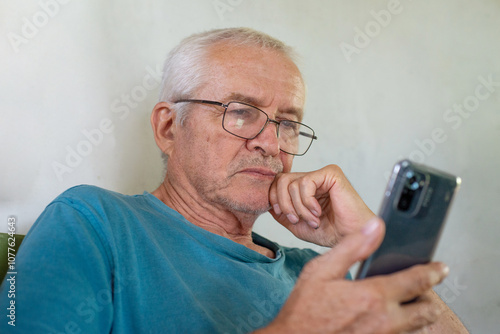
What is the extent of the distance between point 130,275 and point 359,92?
1.26m

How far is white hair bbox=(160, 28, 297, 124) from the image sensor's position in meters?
1.29

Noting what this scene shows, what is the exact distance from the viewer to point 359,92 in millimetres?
1858

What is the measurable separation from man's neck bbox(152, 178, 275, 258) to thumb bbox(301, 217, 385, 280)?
66 centimetres

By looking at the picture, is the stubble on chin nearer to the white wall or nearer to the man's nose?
the man's nose

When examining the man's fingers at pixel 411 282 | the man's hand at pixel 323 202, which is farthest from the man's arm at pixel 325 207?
the man's fingers at pixel 411 282

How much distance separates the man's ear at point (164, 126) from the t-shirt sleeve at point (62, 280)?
466 millimetres

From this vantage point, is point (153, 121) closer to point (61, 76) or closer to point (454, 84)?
point (61, 76)

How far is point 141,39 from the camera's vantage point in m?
1.57

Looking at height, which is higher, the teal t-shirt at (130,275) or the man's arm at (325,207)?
the man's arm at (325,207)

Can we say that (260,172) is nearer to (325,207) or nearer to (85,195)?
(325,207)

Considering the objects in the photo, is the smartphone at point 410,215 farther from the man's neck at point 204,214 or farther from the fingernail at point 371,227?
the man's neck at point 204,214

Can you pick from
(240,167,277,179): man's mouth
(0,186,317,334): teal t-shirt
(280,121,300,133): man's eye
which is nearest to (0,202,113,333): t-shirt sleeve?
(0,186,317,334): teal t-shirt

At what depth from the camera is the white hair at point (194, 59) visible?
129cm

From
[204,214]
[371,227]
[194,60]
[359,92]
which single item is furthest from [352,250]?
[359,92]
